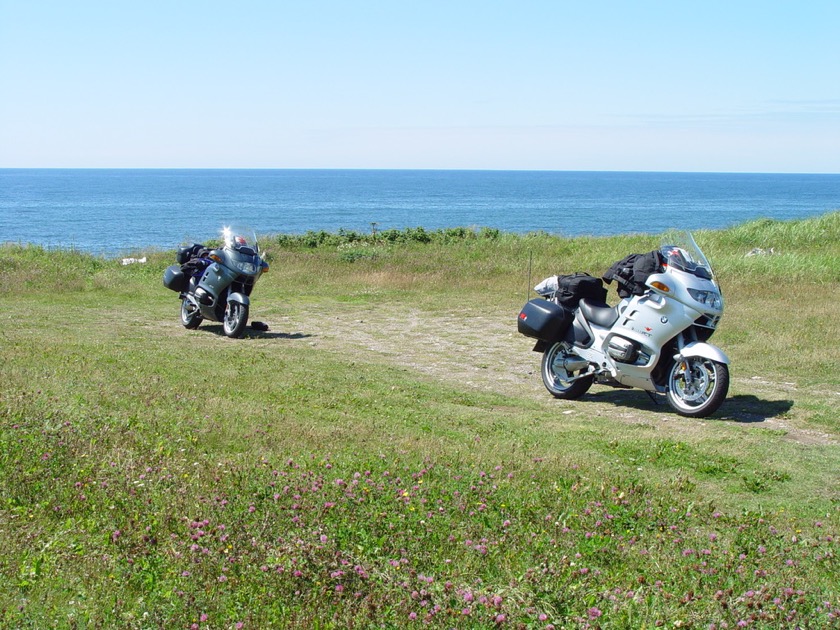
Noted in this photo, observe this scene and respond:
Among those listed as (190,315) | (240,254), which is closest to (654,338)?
(240,254)

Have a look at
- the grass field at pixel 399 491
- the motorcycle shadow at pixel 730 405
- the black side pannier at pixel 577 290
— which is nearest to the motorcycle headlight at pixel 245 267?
the grass field at pixel 399 491

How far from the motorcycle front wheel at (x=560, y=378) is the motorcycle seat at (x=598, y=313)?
474 mm

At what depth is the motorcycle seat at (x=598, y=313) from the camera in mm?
10867

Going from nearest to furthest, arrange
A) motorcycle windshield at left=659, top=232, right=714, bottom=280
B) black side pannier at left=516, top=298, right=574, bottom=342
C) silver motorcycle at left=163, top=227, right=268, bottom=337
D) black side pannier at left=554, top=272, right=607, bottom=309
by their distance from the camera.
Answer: motorcycle windshield at left=659, top=232, right=714, bottom=280, black side pannier at left=516, top=298, right=574, bottom=342, black side pannier at left=554, top=272, right=607, bottom=309, silver motorcycle at left=163, top=227, right=268, bottom=337

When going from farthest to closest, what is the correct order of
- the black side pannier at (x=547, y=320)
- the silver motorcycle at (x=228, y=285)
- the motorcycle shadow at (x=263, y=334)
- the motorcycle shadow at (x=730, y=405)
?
the silver motorcycle at (x=228, y=285), the motorcycle shadow at (x=263, y=334), the black side pannier at (x=547, y=320), the motorcycle shadow at (x=730, y=405)

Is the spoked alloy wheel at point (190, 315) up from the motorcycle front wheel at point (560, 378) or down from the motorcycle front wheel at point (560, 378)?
down

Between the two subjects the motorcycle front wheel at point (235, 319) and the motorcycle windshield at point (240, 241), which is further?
the motorcycle windshield at point (240, 241)

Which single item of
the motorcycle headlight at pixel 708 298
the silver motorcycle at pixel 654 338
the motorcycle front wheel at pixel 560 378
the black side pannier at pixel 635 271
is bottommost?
the motorcycle front wheel at pixel 560 378

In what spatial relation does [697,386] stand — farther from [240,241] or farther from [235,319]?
[240,241]

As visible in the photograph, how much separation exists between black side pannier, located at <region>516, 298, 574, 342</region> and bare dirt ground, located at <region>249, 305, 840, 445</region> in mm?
720

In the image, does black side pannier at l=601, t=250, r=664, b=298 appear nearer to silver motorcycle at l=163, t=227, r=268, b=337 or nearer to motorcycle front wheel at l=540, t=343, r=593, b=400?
motorcycle front wheel at l=540, t=343, r=593, b=400

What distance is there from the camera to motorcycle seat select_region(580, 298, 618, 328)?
35.7 ft

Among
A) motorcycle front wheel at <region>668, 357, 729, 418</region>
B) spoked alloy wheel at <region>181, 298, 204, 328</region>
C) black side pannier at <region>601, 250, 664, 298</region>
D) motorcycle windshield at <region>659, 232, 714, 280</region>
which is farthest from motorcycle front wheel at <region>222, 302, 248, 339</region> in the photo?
motorcycle front wheel at <region>668, 357, 729, 418</region>

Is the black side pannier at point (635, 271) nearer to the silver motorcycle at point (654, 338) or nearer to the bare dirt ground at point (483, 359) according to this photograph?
the silver motorcycle at point (654, 338)
